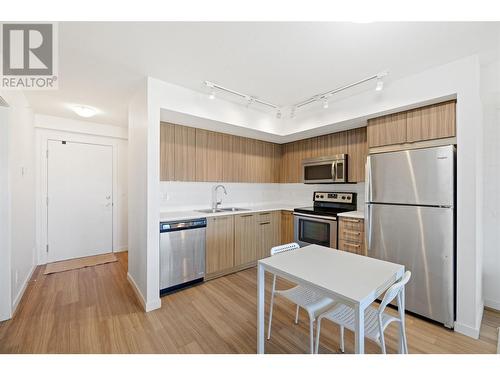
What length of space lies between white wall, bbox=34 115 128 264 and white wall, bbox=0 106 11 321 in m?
1.62

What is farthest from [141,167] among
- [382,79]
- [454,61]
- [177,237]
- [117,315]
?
[454,61]

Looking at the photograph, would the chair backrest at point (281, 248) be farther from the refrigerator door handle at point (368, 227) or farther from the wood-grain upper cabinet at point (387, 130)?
the wood-grain upper cabinet at point (387, 130)

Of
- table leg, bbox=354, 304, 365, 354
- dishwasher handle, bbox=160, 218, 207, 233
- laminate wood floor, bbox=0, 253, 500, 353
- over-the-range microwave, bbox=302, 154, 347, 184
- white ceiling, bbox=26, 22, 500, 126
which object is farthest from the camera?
over-the-range microwave, bbox=302, 154, 347, 184

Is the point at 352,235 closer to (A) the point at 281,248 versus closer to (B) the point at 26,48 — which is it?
(A) the point at 281,248

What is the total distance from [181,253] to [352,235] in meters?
2.12

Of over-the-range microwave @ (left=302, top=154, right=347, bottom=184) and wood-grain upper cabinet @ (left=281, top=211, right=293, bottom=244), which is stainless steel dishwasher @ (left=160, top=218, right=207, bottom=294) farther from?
over-the-range microwave @ (left=302, top=154, right=347, bottom=184)

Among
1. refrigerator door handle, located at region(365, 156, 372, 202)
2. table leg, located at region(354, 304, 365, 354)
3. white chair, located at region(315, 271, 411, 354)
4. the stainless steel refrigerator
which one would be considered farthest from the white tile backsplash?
table leg, located at region(354, 304, 365, 354)

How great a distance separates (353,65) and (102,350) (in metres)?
3.19

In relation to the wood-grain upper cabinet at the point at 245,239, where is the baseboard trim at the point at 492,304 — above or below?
below

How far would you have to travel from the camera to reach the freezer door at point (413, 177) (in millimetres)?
1945

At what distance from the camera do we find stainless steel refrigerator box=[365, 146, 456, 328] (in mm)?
1943

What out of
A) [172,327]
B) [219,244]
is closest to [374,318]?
[172,327]

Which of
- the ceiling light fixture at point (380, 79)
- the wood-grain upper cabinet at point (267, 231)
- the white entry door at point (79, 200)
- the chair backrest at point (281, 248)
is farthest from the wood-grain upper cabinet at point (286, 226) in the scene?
the white entry door at point (79, 200)

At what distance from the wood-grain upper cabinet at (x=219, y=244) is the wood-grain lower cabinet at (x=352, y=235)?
4.84ft
